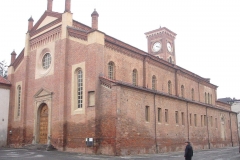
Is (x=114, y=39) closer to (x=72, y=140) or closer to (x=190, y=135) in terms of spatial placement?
(x=72, y=140)

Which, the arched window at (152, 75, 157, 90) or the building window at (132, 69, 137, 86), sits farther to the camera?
the arched window at (152, 75, 157, 90)

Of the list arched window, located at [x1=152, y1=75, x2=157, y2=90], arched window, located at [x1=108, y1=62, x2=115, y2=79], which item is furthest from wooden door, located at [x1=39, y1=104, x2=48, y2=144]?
arched window, located at [x1=152, y1=75, x2=157, y2=90]

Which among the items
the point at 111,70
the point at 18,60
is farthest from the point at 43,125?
the point at 18,60

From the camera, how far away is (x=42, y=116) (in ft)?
93.0

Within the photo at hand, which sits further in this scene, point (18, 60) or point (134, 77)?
point (18, 60)

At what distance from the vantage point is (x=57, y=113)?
2589cm

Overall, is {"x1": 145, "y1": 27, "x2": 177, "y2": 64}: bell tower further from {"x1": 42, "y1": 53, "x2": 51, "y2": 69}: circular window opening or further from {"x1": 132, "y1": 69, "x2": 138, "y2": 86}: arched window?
{"x1": 42, "y1": 53, "x2": 51, "y2": 69}: circular window opening

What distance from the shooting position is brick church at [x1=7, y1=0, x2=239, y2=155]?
74.3 ft

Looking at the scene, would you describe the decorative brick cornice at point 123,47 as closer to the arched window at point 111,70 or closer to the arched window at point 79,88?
the arched window at point 111,70

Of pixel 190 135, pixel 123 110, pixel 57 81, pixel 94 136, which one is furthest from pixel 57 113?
pixel 190 135

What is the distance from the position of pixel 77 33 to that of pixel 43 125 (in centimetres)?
979

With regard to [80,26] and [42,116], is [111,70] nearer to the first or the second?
[80,26]

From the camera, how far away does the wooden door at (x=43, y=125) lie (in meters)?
27.4

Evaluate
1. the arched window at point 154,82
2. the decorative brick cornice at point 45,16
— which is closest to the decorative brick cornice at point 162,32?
the arched window at point 154,82
